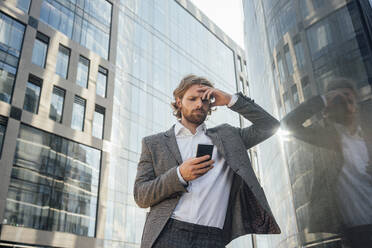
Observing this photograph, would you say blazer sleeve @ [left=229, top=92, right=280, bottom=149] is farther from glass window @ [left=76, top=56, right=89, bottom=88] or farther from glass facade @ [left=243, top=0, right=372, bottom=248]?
glass window @ [left=76, top=56, right=89, bottom=88]

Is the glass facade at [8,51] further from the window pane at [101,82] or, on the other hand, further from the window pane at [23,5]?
the window pane at [101,82]

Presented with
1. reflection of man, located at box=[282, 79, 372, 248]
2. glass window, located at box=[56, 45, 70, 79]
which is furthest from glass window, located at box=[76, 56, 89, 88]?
reflection of man, located at box=[282, 79, 372, 248]

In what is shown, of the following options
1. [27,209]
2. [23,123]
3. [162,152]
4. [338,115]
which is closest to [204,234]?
[162,152]

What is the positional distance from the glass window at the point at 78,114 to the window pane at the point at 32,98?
7.86ft

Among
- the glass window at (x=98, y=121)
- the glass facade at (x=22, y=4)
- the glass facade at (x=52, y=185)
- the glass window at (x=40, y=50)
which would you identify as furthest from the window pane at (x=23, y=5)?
the glass facade at (x=52, y=185)

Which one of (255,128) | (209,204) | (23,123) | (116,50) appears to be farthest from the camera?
(116,50)

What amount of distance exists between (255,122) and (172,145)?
0.50 metres

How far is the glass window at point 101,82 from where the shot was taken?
954 inches

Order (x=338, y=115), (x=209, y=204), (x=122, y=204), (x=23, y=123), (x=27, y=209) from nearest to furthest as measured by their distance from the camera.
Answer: (x=338, y=115) < (x=209, y=204) < (x=27, y=209) < (x=23, y=123) < (x=122, y=204)

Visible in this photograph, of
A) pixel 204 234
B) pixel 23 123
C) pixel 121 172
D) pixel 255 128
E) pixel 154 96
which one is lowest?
pixel 204 234

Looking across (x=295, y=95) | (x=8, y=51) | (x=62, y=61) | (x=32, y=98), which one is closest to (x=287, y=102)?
(x=295, y=95)

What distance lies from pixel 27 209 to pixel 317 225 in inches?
734

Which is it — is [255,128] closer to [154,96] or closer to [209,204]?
[209,204]

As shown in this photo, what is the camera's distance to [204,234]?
5.54 ft
